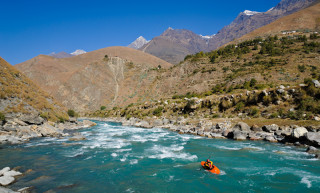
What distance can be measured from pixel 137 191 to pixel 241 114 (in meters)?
22.0

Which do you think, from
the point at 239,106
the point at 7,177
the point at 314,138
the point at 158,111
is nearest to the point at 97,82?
the point at 158,111

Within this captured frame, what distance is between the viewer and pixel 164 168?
11625 millimetres

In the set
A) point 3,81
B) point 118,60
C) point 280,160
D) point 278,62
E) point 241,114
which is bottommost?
point 280,160

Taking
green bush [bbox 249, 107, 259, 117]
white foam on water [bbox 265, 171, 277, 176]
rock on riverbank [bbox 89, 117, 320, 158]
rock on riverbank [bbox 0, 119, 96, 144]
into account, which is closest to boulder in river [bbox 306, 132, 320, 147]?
rock on riverbank [bbox 89, 117, 320, 158]

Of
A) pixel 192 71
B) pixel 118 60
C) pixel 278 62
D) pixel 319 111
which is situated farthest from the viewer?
pixel 118 60

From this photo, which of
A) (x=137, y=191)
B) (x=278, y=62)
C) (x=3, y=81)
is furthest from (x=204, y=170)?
(x=278, y=62)

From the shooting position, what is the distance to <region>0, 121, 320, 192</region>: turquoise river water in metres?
9.03

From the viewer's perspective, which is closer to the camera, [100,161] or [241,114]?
[100,161]

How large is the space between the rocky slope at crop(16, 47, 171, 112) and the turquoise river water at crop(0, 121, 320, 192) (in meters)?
55.3

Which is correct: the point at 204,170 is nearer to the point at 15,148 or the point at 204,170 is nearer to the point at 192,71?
the point at 15,148

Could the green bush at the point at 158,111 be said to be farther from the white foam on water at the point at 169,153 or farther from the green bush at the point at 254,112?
the white foam on water at the point at 169,153

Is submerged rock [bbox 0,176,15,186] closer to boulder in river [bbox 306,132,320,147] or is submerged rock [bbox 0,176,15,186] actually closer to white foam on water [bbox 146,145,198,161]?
white foam on water [bbox 146,145,198,161]

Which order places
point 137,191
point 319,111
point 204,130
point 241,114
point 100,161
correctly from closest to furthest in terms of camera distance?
1. point 137,191
2. point 100,161
3. point 319,111
4. point 204,130
5. point 241,114

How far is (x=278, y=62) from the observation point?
4438 centimetres
